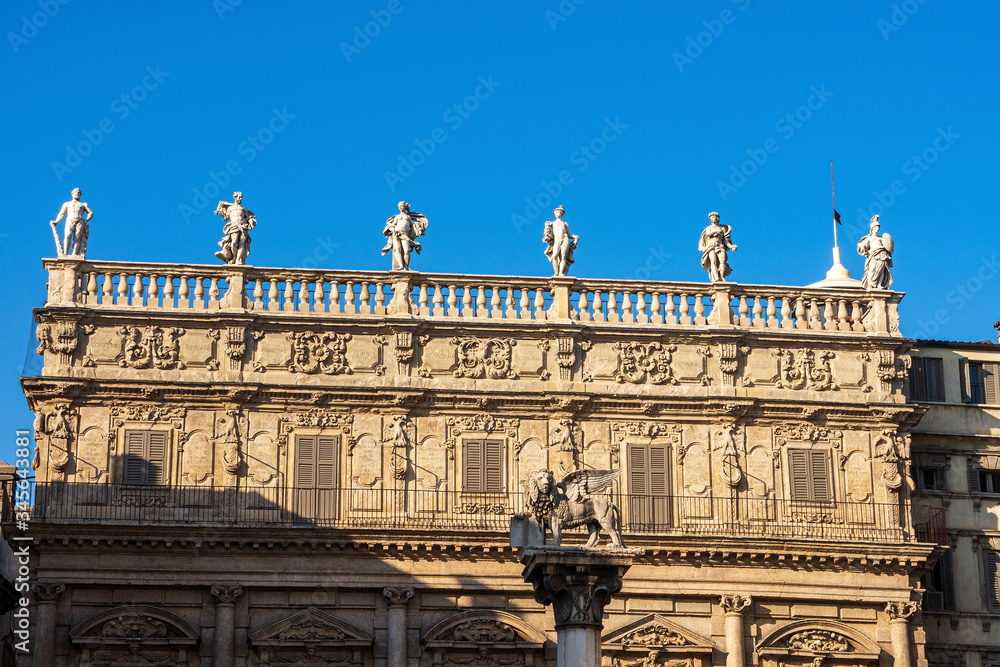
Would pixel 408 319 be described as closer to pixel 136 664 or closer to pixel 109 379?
pixel 109 379

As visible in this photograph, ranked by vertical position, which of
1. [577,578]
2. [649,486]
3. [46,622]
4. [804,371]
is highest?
[804,371]

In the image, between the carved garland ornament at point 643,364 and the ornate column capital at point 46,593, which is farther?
the carved garland ornament at point 643,364

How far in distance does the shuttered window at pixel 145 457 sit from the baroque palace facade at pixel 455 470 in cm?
6

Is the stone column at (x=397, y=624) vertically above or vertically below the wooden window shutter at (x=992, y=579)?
below

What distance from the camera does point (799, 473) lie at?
42656 mm

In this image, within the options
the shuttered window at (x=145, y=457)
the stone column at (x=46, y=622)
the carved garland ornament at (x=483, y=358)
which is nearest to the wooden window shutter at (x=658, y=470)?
the carved garland ornament at (x=483, y=358)

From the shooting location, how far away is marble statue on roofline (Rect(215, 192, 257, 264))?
42.3m

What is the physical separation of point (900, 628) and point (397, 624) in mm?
12502

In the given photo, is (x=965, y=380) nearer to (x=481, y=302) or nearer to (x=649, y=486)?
(x=649, y=486)

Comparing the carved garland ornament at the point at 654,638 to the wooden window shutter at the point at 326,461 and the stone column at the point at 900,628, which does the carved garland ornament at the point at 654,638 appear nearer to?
the stone column at the point at 900,628

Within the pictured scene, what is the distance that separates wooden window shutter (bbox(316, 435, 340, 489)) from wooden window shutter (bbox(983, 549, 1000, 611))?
17.6m

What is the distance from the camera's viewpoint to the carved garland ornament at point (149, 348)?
41.3 meters

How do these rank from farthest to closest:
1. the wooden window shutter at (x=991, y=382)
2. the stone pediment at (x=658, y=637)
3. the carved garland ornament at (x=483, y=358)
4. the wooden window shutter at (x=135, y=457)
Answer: the wooden window shutter at (x=991, y=382)
the carved garland ornament at (x=483, y=358)
the wooden window shutter at (x=135, y=457)
the stone pediment at (x=658, y=637)

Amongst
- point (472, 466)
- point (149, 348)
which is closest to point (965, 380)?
point (472, 466)
